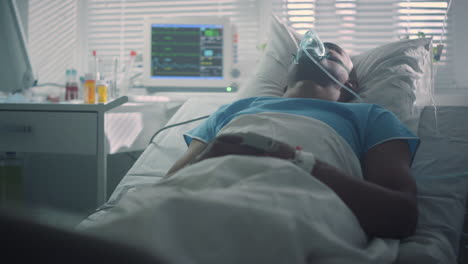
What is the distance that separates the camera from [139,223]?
0.51 metres

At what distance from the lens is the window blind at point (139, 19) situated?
247 centimetres

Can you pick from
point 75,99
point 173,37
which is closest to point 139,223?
point 75,99

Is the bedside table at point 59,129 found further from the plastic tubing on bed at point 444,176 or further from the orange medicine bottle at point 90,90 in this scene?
the plastic tubing on bed at point 444,176

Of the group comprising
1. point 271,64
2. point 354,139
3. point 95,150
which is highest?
point 271,64

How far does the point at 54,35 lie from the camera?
264 centimetres

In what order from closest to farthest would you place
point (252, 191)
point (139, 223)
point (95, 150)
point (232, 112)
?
point (139, 223)
point (252, 191)
point (232, 112)
point (95, 150)

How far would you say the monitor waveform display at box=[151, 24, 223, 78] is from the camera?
7.47 feet

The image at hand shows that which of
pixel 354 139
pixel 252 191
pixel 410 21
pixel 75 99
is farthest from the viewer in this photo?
pixel 410 21

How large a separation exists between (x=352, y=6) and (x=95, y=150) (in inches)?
62.8

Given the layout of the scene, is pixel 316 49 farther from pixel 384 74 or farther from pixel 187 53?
pixel 187 53

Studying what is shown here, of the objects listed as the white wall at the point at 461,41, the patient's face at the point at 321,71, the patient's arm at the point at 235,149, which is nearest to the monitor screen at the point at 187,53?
the patient's face at the point at 321,71

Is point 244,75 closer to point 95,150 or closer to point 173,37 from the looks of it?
point 173,37

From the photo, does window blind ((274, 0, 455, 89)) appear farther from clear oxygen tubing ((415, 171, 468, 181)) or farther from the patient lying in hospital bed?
clear oxygen tubing ((415, 171, 468, 181))

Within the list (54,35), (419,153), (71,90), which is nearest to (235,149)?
(419,153)
